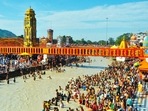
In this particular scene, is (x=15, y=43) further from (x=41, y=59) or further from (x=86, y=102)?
(x=86, y=102)

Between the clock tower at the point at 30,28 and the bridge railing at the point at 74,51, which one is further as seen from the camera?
the clock tower at the point at 30,28

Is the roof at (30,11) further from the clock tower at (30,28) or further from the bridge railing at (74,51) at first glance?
the bridge railing at (74,51)

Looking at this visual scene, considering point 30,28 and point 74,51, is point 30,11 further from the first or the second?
point 74,51

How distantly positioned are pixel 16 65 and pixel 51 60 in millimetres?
15652

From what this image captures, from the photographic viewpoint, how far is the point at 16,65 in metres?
46.5

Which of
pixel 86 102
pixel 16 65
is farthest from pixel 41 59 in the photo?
pixel 86 102

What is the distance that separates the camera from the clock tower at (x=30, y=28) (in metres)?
65.7

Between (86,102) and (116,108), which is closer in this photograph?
(116,108)

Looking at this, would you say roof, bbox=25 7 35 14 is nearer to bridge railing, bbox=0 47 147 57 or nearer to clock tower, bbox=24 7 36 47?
clock tower, bbox=24 7 36 47

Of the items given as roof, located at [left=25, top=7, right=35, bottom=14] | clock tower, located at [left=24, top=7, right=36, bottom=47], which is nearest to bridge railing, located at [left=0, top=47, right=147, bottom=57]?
clock tower, located at [left=24, top=7, right=36, bottom=47]

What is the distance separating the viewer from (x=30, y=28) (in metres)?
66.6

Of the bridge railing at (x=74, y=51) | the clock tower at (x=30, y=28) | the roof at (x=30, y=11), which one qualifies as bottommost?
the bridge railing at (x=74, y=51)

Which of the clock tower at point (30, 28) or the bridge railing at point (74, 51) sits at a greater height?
the clock tower at point (30, 28)

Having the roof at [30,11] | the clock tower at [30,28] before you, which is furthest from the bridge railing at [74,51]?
the roof at [30,11]
